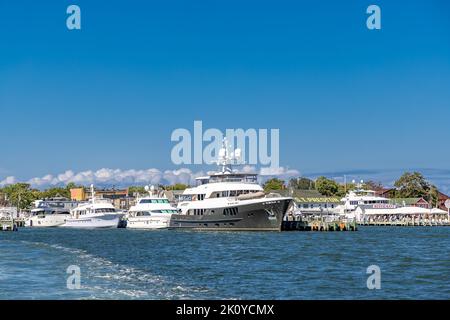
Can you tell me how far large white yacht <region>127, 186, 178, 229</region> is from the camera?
365ft

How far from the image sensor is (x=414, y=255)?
44.9 metres

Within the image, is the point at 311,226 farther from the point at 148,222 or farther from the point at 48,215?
the point at 48,215

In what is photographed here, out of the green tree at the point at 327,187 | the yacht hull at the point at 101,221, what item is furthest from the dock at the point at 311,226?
the green tree at the point at 327,187

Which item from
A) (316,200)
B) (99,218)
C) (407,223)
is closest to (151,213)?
(99,218)

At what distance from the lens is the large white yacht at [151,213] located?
11124 centimetres

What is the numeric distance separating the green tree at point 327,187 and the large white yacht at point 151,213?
Answer: 77565 millimetres

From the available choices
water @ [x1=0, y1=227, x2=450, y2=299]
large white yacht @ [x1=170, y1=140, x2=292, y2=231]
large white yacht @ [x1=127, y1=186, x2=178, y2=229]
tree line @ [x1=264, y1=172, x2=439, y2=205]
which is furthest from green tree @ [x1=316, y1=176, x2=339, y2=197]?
water @ [x1=0, y1=227, x2=450, y2=299]

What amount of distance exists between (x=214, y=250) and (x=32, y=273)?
20778mm

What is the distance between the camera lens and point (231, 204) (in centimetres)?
8262

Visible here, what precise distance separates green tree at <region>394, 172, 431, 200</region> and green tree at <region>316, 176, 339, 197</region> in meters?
18.2

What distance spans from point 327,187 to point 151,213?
80.7m
